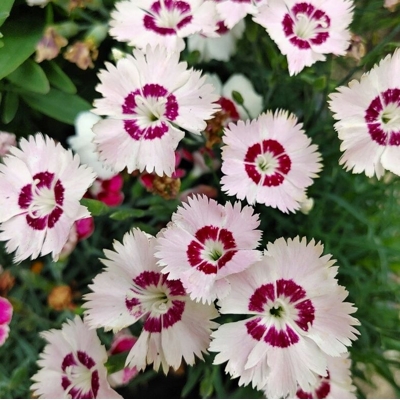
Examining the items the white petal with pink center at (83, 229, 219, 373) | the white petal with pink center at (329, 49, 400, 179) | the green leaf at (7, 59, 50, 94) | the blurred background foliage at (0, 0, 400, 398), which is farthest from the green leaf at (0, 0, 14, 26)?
the white petal with pink center at (329, 49, 400, 179)

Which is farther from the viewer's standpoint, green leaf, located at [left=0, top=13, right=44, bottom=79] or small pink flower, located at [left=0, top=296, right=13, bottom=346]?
green leaf, located at [left=0, top=13, right=44, bottom=79]

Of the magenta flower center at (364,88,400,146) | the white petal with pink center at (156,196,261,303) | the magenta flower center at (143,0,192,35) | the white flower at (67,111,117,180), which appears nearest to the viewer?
the white petal with pink center at (156,196,261,303)

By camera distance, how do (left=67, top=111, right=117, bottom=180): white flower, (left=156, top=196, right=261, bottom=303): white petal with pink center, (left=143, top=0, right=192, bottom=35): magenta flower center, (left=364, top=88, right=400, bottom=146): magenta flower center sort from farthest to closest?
(left=67, top=111, right=117, bottom=180): white flower → (left=143, top=0, right=192, bottom=35): magenta flower center → (left=364, top=88, right=400, bottom=146): magenta flower center → (left=156, top=196, right=261, bottom=303): white petal with pink center

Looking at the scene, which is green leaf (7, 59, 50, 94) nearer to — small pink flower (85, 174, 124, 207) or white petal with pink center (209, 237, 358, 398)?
small pink flower (85, 174, 124, 207)

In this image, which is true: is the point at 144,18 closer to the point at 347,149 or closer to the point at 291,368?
the point at 347,149

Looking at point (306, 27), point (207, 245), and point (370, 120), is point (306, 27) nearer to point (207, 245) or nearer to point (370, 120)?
point (370, 120)

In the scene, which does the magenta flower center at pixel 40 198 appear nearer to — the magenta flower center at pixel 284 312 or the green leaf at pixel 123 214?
the green leaf at pixel 123 214

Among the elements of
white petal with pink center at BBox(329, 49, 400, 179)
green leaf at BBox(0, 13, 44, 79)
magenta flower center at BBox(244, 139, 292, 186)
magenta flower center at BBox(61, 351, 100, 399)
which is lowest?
magenta flower center at BBox(61, 351, 100, 399)
